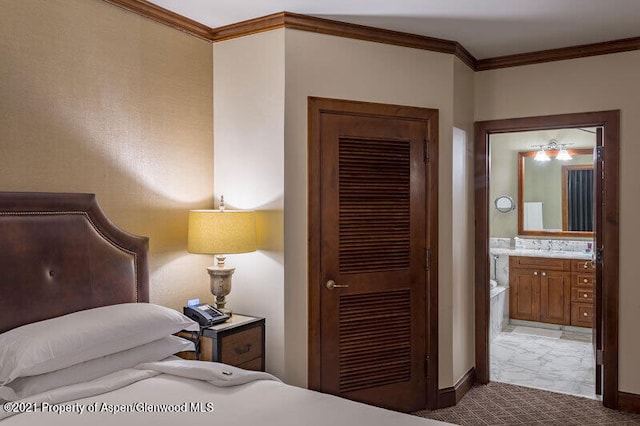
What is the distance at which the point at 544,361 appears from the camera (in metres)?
4.61

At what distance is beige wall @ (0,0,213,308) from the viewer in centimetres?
231

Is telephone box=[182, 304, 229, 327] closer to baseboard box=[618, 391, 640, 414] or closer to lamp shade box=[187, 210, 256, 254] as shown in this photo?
lamp shade box=[187, 210, 256, 254]

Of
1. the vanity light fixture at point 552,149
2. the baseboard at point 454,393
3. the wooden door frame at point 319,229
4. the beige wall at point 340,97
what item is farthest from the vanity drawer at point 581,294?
the wooden door frame at point 319,229

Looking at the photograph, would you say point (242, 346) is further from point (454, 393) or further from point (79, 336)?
point (454, 393)

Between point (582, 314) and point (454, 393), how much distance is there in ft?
8.60

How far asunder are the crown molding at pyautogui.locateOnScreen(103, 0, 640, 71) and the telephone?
1666 mm

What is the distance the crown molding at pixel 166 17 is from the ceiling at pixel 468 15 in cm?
4

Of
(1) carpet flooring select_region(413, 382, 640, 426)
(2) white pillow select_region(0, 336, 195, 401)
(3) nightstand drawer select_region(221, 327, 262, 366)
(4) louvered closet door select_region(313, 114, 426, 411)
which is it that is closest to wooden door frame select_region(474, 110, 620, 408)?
(1) carpet flooring select_region(413, 382, 640, 426)

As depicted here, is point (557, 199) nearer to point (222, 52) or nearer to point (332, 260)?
point (332, 260)

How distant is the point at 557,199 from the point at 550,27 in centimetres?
318

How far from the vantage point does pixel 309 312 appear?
123 inches

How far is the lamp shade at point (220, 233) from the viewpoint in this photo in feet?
9.34

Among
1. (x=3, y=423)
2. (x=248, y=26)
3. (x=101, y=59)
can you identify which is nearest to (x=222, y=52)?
(x=248, y=26)

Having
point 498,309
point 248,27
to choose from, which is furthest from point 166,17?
point 498,309
